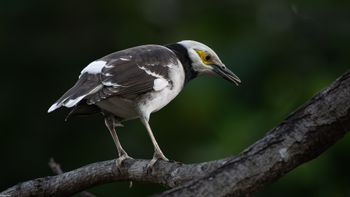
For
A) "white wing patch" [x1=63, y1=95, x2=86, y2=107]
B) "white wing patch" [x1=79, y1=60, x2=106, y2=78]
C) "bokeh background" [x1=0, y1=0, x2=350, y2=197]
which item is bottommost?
"bokeh background" [x1=0, y1=0, x2=350, y2=197]

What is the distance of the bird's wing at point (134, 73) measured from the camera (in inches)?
240

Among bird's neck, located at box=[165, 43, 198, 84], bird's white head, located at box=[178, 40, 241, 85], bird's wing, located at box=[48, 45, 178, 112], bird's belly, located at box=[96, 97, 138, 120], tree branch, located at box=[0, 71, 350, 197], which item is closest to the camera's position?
tree branch, located at box=[0, 71, 350, 197]

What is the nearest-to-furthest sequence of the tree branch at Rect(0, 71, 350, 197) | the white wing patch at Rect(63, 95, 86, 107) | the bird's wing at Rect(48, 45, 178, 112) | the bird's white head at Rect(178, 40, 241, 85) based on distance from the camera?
the tree branch at Rect(0, 71, 350, 197)
the white wing patch at Rect(63, 95, 86, 107)
the bird's wing at Rect(48, 45, 178, 112)
the bird's white head at Rect(178, 40, 241, 85)

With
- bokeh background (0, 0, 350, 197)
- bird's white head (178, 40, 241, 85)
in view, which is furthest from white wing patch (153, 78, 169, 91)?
bokeh background (0, 0, 350, 197)

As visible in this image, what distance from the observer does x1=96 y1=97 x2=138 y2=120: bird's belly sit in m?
6.29

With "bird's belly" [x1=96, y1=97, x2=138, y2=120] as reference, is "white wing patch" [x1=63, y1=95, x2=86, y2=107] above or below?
above

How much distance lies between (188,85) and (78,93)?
172 inches

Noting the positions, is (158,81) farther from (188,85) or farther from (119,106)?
(188,85)

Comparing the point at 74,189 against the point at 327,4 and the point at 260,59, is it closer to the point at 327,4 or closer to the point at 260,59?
the point at 260,59

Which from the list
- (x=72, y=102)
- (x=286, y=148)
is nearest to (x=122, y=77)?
(x=72, y=102)

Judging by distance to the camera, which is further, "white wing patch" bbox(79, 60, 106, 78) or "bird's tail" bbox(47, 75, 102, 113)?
"white wing patch" bbox(79, 60, 106, 78)

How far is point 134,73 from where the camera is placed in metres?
6.34

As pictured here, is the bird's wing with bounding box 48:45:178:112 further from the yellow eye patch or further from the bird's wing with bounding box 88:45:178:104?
the yellow eye patch

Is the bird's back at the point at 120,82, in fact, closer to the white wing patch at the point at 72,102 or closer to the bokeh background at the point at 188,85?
the white wing patch at the point at 72,102
